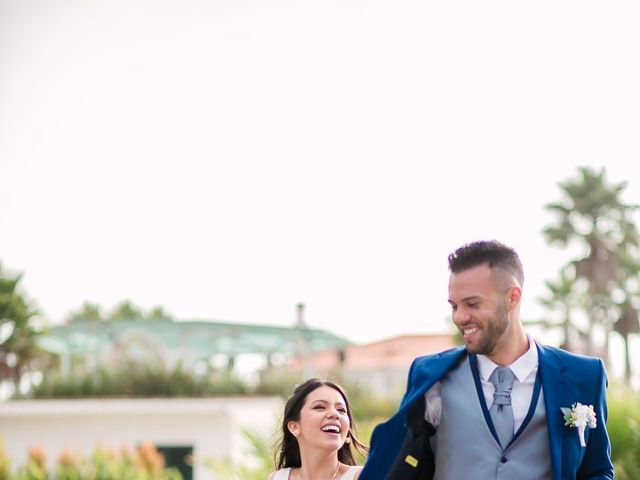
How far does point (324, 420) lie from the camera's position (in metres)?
4.67

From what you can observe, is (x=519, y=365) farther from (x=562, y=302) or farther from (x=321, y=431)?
(x=562, y=302)

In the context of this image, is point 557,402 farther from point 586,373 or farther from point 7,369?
point 7,369

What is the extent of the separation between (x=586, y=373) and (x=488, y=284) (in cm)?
53

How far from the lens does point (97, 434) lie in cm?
2170

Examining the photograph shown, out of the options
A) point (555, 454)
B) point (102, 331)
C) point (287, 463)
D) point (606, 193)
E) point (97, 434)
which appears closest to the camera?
point (555, 454)

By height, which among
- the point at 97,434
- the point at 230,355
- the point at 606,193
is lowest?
the point at 97,434

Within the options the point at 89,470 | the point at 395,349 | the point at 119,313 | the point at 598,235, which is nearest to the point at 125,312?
the point at 119,313

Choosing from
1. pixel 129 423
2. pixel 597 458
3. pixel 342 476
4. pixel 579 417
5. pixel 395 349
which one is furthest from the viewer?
pixel 395 349

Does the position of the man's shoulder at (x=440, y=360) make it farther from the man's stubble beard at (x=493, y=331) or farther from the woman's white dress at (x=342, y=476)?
the woman's white dress at (x=342, y=476)

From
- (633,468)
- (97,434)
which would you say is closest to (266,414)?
(97,434)

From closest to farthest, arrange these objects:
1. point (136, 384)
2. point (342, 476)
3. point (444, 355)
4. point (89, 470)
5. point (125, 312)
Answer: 1. point (444, 355)
2. point (342, 476)
3. point (89, 470)
4. point (136, 384)
5. point (125, 312)

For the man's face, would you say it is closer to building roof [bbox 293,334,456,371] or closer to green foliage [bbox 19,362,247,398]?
green foliage [bbox 19,362,247,398]

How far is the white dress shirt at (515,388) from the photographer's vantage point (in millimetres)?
3457

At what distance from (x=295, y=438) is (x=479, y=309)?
76.3 inches
